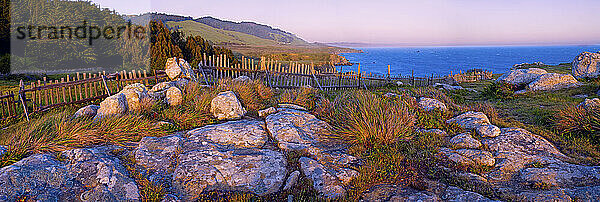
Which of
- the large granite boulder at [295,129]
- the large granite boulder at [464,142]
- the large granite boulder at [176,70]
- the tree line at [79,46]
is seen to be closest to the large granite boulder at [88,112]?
the large granite boulder at [176,70]

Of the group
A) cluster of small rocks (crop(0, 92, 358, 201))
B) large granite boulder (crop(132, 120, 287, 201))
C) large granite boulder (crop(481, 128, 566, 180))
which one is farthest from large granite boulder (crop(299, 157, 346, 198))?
large granite boulder (crop(481, 128, 566, 180))

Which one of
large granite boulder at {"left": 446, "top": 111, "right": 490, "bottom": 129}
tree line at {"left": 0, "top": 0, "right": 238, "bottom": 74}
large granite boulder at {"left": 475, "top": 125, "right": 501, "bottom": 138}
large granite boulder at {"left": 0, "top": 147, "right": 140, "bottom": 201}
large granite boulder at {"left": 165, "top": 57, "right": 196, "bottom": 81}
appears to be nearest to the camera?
large granite boulder at {"left": 0, "top": 147, "right": 140, "bottom": 201}

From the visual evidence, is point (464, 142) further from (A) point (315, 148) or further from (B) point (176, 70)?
(B) point (176, 70)

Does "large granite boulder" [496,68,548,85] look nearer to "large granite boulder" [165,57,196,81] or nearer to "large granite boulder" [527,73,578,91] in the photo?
"large granite boulder" [527,73,578,91]

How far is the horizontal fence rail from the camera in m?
9.14

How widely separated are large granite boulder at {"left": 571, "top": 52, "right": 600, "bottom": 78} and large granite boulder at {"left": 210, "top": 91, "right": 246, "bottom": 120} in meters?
24.4

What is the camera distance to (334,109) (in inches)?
302

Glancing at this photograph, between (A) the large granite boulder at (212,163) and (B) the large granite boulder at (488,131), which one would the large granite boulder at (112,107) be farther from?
(B) the large granite boulder at (488,131)

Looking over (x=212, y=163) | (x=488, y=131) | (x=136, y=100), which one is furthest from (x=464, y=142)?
(x=136, y=100)

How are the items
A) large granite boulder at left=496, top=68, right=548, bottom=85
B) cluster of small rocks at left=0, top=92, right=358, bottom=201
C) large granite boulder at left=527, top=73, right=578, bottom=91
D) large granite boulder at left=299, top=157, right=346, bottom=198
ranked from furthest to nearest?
1. large granite boulder at left=496, top=68, right=548, bottom=85
2. large granite boulder at left=527, top=73, right=578, bottom=91
3. large granite boulder at left=299, top=157, right=346, bottom=198
4. cluster of small rocks at left=0, top=92, right=358, bottom=201

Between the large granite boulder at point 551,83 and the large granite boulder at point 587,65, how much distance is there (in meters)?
Answer: 6.30

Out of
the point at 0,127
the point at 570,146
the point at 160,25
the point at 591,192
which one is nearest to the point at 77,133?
the point at 0,127

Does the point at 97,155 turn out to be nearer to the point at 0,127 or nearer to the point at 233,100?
the point at 233,100

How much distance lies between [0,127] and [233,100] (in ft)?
21.8
